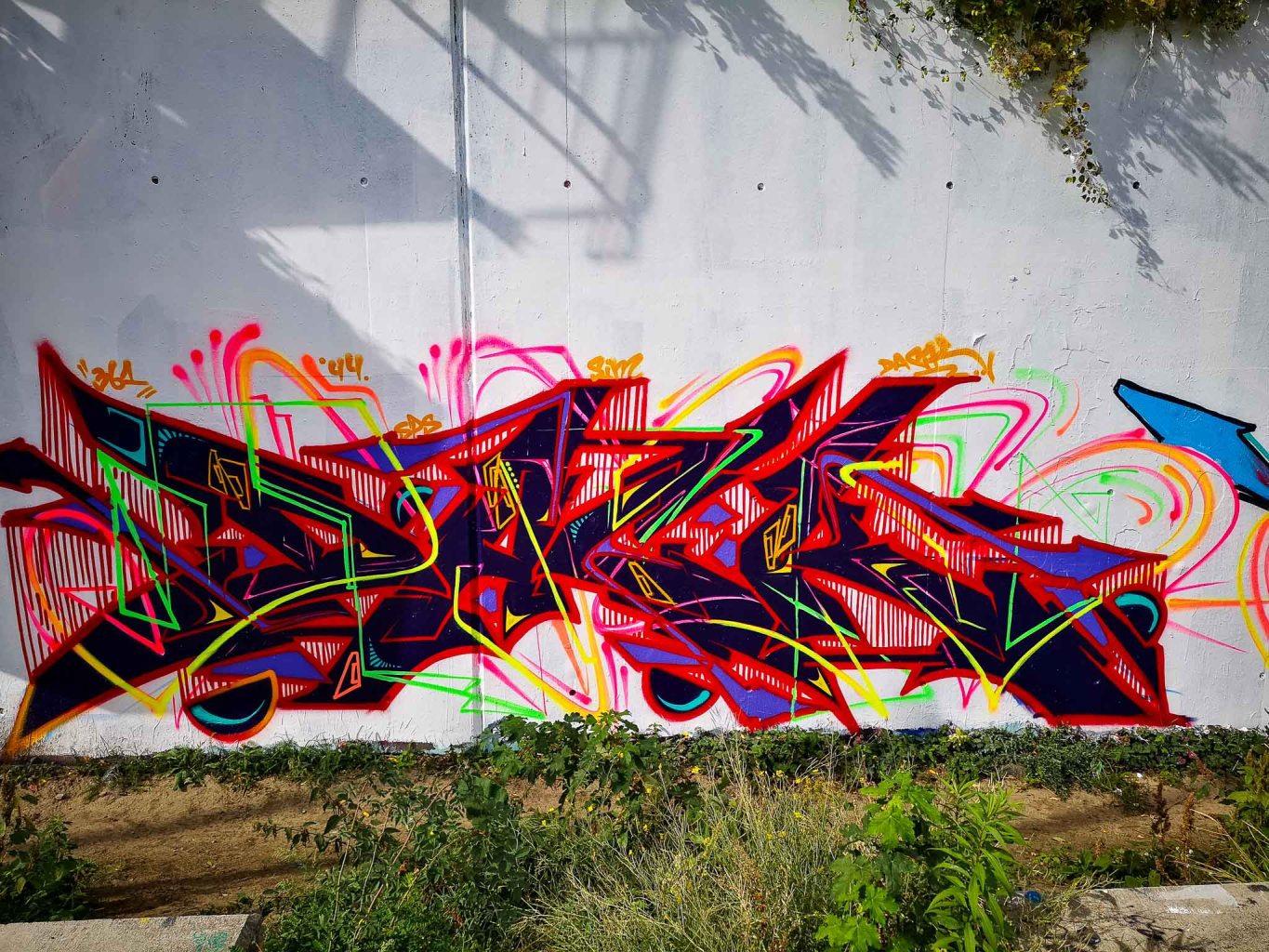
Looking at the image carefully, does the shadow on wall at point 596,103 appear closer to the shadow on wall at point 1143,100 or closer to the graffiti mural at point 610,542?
Answer: the graffiti mural at point 610,542

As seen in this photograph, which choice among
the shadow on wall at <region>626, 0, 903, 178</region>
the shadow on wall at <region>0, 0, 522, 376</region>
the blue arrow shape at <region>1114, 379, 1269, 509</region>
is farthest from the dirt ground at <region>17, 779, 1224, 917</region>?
the shadow on wall at <region>626, 0, 903, 178</region>

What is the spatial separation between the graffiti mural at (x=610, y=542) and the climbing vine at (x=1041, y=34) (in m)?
1.25

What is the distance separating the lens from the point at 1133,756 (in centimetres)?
466

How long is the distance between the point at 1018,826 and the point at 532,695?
95.8 inches

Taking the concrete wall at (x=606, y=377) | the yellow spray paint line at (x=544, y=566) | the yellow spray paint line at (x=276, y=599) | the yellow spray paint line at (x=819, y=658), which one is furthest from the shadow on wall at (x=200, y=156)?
the yellow spray paint line at (x=819, y=658)

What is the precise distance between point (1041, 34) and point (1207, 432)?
213 cm

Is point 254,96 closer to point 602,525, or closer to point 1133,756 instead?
point 602,525

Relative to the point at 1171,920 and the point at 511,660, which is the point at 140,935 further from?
the point at 1171,920

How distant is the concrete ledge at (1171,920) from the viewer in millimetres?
2912

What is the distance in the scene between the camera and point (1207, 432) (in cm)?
457

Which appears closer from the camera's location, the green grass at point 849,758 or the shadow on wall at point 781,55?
the shadow on wall at point 781,55

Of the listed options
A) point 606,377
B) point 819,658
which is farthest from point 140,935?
point 819,658

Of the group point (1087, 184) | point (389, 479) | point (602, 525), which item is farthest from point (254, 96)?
point (1087, 184)

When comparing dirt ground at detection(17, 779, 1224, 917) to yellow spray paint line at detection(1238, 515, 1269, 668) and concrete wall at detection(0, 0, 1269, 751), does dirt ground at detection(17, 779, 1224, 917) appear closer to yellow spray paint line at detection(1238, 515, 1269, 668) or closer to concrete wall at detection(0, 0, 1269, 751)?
→ concrete wall at detection(0, 0, 1269, 751)
